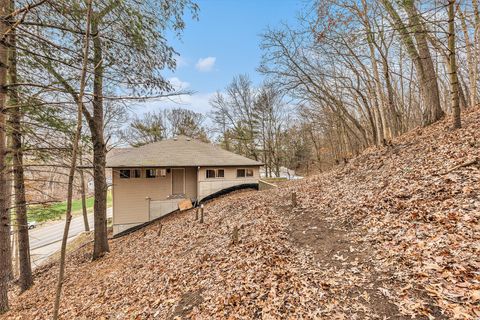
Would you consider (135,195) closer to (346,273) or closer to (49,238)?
(346,273)

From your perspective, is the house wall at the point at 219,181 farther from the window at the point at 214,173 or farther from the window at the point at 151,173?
the window at the point at 151,173

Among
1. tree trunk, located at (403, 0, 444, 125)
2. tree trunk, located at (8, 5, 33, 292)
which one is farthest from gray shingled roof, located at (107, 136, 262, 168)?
tree trunk, located at (403, 0, 444, 125)

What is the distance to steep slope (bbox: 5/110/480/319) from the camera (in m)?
3.12

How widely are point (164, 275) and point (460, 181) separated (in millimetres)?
6946

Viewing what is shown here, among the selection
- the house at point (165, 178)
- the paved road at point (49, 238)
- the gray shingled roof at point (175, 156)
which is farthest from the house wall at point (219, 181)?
the paved road at point (49, 238)

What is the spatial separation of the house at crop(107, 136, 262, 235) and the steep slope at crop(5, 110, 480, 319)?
19.6 ft

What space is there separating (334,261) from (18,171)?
26.5 feet

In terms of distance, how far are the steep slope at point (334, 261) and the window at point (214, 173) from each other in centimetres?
779

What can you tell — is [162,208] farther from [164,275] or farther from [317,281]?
[317,281]

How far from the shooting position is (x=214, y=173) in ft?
52.4

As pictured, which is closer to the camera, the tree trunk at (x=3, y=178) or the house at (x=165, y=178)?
the tree trunk at (x=3, y=178)

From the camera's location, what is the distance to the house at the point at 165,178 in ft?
45.6

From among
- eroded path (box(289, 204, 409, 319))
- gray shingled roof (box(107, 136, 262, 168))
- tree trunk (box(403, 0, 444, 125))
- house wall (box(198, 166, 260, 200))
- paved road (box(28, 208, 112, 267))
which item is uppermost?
tree trunk (box(403, 0, 444, 125))

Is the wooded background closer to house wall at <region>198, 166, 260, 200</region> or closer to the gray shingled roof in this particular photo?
the gray shingled roof
